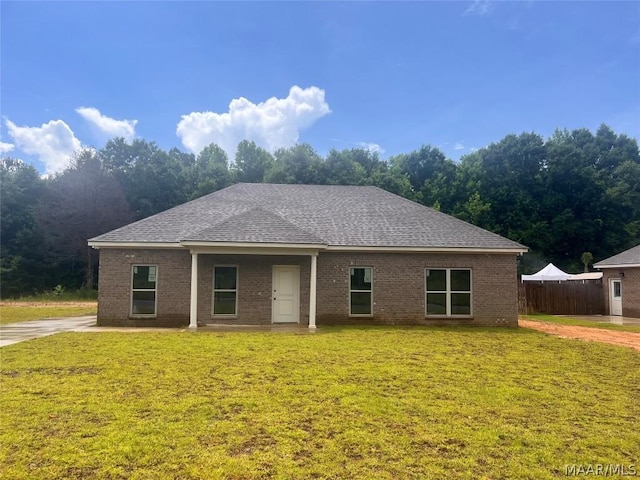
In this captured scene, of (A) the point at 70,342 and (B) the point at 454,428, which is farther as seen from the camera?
(A) the point at 70,342

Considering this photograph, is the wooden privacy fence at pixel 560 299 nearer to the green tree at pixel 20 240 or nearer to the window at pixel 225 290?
the window at pixel 225 290

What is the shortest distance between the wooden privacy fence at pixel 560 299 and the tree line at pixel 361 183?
12.3 meters

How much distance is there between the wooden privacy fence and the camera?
23.7 m

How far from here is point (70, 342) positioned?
10.9 meters

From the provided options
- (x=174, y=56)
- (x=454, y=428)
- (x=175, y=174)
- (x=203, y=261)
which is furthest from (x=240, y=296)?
(x=175, y=174)

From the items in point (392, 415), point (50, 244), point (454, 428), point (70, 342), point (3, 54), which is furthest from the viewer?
point (50, 244)

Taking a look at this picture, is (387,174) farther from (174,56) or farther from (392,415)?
(392,415)

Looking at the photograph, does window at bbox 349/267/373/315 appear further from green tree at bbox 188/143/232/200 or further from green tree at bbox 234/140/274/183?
green tree at bbox 234/140/274/183

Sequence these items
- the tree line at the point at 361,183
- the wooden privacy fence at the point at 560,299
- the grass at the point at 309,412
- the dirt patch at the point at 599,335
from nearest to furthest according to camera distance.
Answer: the grass at the point at 309,412
the dirt patch at the point at 599,335
the wooden privacy fence at the point at 560,299
the tree line at the point at 361,183

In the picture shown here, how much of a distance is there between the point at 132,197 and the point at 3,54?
26.0 meters

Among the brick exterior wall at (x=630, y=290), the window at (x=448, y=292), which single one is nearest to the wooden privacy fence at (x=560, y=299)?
the brick exterior wall at (x=630, y=290)

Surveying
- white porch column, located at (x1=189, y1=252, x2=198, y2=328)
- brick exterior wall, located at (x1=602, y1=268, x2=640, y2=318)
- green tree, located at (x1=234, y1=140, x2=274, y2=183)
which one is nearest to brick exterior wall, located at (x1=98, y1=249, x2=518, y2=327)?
white porch column, located at (x1=189, y1=252, x2=198, y2=328)

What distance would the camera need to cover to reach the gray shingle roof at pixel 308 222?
14.7 metres

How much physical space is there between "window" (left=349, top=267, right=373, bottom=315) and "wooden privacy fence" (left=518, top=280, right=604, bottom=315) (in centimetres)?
1227
